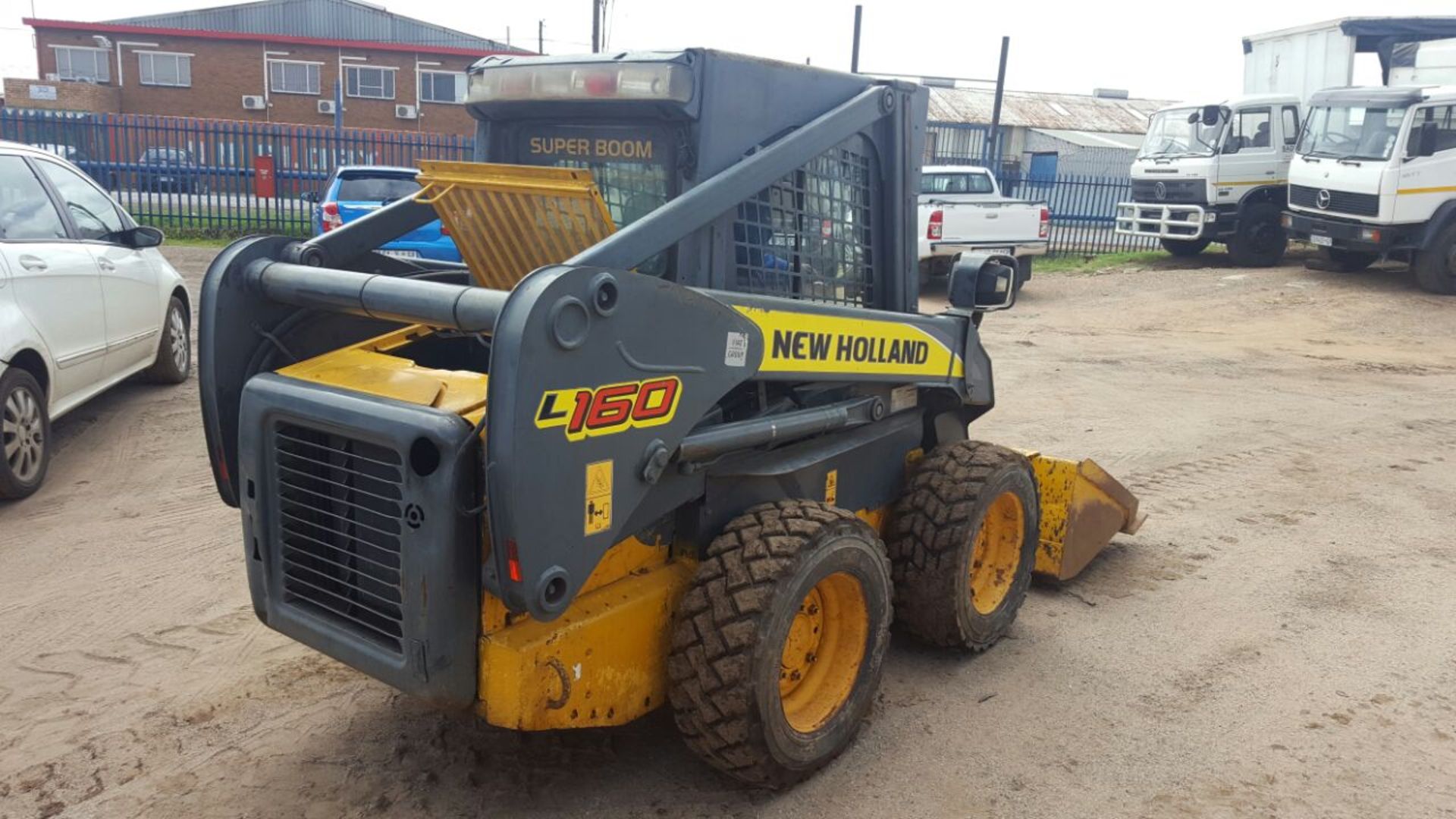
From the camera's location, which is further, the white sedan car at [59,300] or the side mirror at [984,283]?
the white sedan car at [59,300]

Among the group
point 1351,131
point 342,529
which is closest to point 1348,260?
point 1351,131

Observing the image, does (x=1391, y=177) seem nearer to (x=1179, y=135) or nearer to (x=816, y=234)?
(x=1179, y=135)

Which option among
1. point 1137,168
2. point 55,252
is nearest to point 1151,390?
point 55,252

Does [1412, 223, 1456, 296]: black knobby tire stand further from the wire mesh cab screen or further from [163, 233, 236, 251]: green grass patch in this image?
[163, 233, 236, 251]: green grass patch

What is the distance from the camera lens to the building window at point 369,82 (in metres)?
39.3

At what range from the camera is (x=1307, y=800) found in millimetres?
3484

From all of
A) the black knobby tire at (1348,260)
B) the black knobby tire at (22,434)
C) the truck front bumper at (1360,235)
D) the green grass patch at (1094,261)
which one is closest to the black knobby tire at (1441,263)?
the truck front bumper at (1360,235)

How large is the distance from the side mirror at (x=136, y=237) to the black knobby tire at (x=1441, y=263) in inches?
567

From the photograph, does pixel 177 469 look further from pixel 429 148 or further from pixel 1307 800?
pixel 429 148

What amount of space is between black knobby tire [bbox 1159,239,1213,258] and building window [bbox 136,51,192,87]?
33.5 meters

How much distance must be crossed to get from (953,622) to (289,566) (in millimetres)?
2287

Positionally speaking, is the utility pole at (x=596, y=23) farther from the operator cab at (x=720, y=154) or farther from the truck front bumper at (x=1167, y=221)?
the operator cab at (x=720, y=154)

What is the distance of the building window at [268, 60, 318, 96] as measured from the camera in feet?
128

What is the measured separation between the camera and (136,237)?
7.10m
